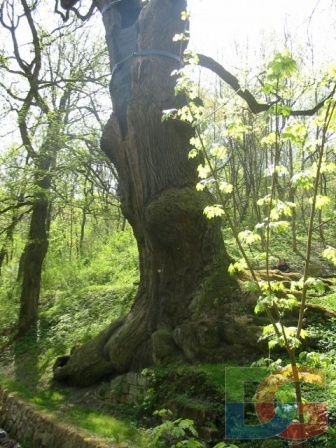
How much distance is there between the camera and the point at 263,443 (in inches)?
169

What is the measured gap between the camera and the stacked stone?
6.98 m

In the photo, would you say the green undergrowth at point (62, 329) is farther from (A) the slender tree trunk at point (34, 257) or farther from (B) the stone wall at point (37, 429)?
(B) the stone wall at point (37, 429)

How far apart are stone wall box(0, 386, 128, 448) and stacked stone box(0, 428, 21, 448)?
8 cm

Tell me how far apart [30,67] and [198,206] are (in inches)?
292

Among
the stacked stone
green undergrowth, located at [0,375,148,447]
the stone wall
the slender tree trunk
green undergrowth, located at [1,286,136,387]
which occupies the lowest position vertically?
the stacked stone

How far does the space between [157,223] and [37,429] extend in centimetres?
365

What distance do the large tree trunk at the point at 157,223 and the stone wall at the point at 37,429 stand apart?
3.39 feet

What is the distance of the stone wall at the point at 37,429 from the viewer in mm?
5520

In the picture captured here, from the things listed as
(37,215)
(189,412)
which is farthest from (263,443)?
(37,215)

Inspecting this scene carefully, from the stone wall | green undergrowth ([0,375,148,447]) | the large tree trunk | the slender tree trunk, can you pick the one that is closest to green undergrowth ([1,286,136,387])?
the slender tree trunk

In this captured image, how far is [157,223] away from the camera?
732 centimetres

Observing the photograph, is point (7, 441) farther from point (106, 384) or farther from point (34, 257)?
point (34, 257)

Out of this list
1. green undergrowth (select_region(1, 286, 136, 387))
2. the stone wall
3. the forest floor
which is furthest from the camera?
green undergrowth (select_region(1, 286, 136, 387))

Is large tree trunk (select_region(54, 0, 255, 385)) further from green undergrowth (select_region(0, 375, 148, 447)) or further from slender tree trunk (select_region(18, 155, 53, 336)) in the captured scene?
slender tree trunk (select_region(18, 155, 53, 336))
